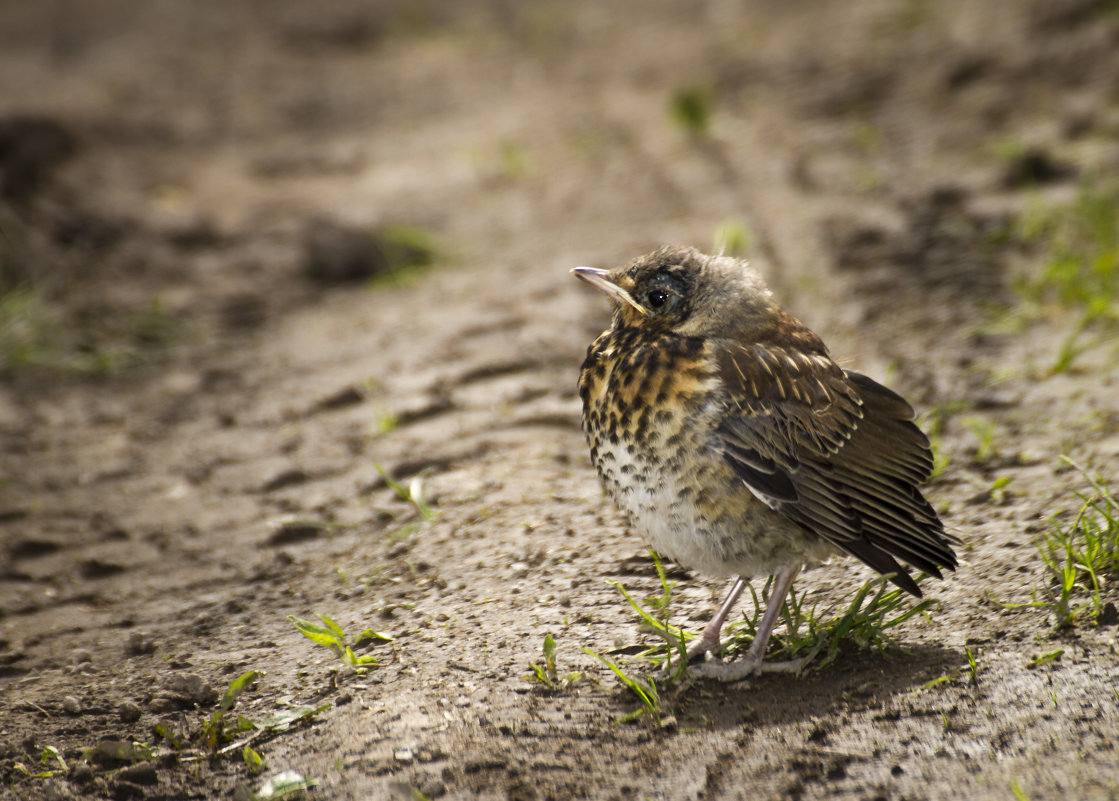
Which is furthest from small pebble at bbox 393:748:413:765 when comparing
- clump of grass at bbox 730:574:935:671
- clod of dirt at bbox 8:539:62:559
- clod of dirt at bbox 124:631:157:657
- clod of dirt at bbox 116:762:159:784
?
clod of dirt at bbox 8:539:62:559

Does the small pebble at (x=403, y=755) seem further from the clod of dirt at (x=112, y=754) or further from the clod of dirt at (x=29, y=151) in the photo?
the clod of dirt at (x=29, y=151)

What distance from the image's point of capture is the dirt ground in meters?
3.13

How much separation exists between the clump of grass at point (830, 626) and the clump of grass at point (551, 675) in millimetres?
580

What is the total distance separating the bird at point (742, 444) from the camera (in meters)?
3.33

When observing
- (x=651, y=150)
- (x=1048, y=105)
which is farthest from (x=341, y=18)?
(x=1048, y=105)

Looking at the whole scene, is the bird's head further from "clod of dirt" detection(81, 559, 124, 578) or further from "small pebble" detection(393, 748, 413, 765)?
"clod of dirt" detection(81, 559, 124, 578)

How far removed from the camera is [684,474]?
3.34 meters

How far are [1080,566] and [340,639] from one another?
8.07 feet

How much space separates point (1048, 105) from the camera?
7.85m

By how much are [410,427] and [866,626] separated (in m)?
2.64

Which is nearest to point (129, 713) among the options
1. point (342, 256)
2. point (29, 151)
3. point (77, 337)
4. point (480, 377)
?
point (480, 377)

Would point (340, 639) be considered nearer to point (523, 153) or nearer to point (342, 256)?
point (342, 256)

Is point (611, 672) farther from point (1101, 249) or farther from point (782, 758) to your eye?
→ point (1101, 249)

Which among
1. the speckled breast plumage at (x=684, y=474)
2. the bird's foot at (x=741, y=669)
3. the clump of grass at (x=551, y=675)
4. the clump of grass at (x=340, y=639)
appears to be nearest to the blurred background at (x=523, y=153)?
the speckled breast plumage at (x=684, y=474)
